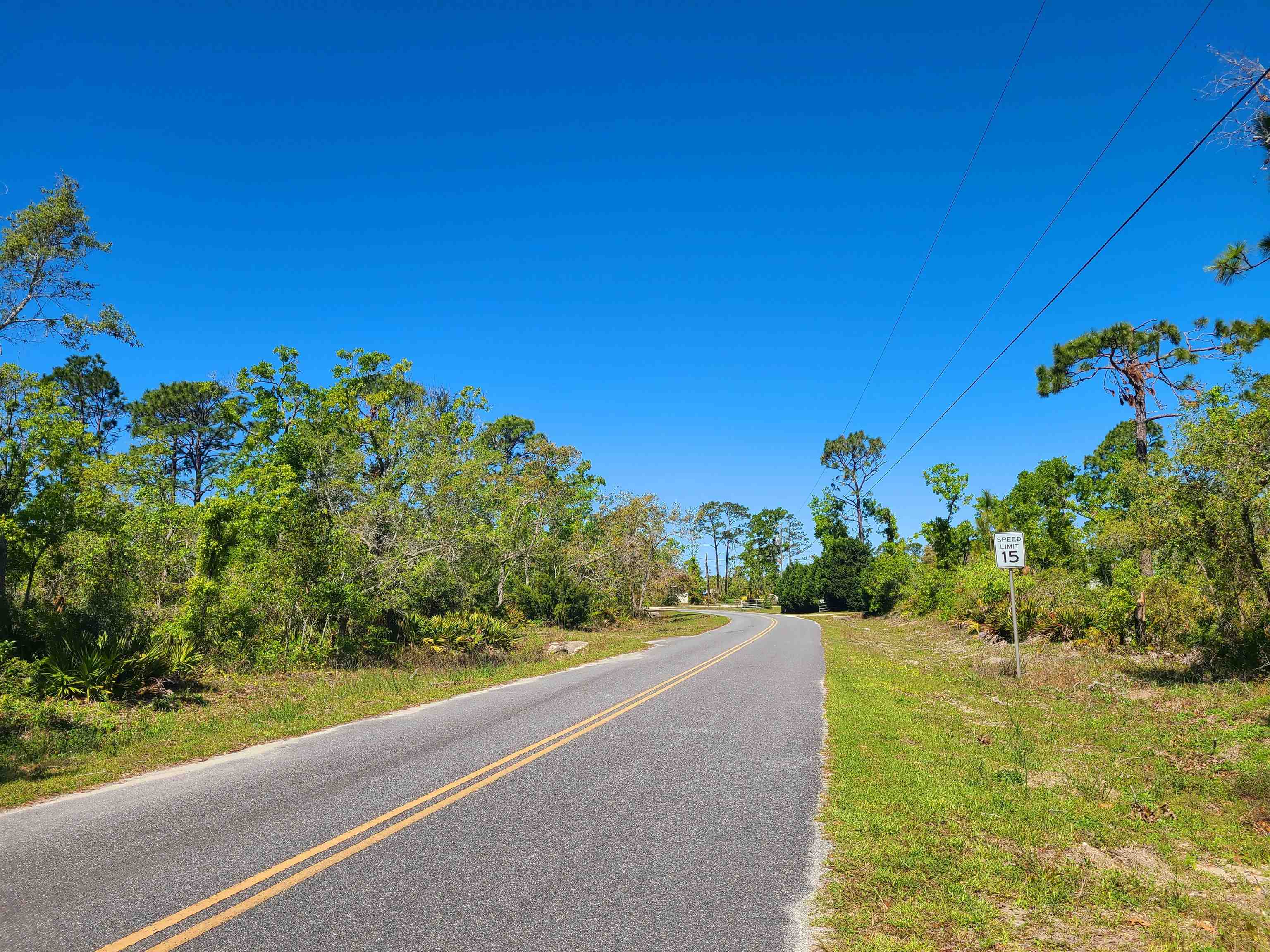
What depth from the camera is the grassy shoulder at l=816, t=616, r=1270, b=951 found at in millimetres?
4344

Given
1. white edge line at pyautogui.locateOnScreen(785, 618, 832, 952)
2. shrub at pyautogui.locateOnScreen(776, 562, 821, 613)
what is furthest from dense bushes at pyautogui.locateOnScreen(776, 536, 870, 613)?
white edge line at pyautogui.locateOnScreen(785, 618, 832, 952)

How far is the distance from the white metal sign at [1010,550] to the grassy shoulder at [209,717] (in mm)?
11511

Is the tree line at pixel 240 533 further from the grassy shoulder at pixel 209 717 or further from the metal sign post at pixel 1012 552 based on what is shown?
the metal sign post at pixel 1012 552

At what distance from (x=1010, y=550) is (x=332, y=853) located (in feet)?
49.4

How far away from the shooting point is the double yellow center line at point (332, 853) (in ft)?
13.2

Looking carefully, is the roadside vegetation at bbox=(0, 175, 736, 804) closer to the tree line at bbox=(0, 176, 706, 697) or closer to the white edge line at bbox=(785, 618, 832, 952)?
the tree line at bbox=(0, 176, 706, 697)

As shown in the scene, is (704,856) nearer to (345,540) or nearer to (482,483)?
(345,540)

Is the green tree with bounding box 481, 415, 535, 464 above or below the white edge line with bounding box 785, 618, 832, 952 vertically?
above

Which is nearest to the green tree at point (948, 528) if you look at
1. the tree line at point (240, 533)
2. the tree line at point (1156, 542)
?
the tree line at point (1156, 542)

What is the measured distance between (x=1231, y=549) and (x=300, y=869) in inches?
534

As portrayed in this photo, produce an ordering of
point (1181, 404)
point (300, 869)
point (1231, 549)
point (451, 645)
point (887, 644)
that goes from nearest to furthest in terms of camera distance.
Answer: point (300, 869)
point (1231, 549)
point (1181, 404)
point (451, 645)
point (887, 644)

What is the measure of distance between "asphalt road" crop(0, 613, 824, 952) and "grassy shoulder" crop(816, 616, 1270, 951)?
60 cm

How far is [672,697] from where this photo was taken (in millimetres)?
13188

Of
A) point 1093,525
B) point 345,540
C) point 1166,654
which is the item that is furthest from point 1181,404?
point 345,540
